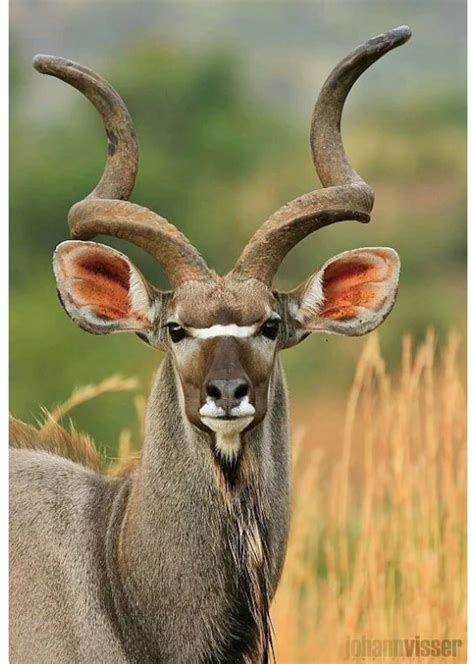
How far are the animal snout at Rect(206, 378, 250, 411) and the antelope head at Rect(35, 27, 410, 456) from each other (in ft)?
0.42

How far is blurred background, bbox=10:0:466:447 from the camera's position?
15945mm

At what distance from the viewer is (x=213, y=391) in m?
4.78

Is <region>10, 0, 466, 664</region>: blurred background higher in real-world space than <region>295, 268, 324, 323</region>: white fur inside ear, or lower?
higher

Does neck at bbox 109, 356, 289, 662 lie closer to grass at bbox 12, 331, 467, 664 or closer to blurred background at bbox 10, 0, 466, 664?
grass at bbox 12, 331, 467, 664

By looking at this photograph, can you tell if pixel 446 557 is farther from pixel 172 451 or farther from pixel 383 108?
pixel 383 108

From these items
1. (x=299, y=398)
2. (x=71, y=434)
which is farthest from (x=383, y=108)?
(x=71, y=434)

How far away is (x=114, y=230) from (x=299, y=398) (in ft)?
36.2

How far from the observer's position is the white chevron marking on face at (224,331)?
496cm

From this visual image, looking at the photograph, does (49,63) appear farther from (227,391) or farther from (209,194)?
(209,194)

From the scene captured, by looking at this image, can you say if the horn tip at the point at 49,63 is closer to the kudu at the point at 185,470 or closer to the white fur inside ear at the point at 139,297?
the kudu at the point at 185,470

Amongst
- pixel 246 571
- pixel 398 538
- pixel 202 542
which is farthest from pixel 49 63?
pixel 398 538

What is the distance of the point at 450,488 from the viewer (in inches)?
298

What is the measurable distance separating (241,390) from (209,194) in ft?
51.7

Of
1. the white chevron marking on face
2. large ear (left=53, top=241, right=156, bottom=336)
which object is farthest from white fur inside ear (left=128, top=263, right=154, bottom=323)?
the white chevron marking on face
